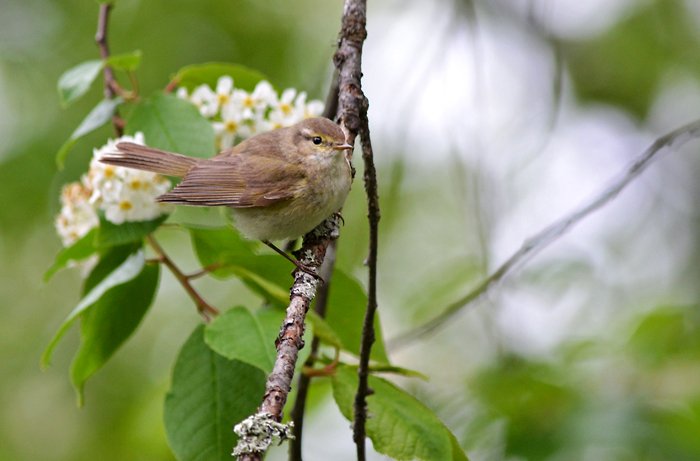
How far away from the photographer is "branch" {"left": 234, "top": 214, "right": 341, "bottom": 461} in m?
1.97

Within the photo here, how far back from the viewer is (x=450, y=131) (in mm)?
4832

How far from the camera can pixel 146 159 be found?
11.0ft

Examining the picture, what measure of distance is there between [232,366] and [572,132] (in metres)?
5.00

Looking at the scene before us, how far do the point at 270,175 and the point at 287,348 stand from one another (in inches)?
69.7

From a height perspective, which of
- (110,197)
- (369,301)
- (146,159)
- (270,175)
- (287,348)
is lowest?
(287,348)

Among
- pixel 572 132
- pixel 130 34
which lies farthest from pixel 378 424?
pixel 572 132

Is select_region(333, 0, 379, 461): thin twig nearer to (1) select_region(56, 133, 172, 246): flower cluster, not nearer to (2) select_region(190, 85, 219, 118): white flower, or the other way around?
(2) select_region(190, 85, 219, 118): white flower

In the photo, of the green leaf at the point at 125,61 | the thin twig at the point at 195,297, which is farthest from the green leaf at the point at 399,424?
the green leaf at the point at 125,61

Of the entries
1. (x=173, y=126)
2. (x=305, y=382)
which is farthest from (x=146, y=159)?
(x=305, y=382)

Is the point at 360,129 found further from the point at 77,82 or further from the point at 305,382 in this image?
the point at 77,82

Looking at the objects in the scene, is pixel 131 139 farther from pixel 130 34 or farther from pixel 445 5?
pixel 130 34

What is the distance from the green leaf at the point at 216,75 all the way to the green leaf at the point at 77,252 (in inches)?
36.8

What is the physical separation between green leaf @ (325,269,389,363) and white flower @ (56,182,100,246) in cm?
105

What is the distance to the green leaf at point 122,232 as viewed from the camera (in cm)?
304
